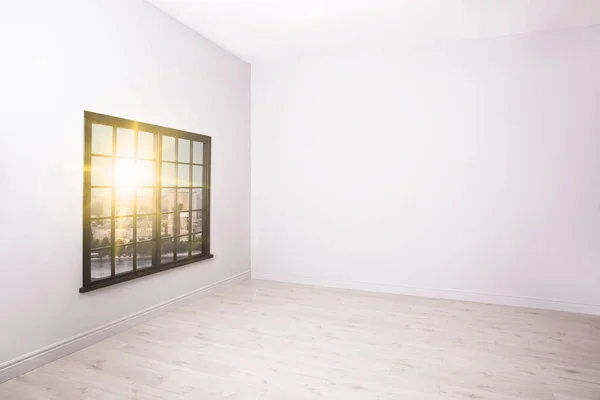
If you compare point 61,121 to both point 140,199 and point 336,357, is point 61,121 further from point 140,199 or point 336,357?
point 336,357

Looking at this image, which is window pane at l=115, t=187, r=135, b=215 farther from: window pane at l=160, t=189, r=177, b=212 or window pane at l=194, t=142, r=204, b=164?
window pane at l=194, t=142, r=204, b=164

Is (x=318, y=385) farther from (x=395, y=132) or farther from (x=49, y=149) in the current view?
(x=395, y=132)

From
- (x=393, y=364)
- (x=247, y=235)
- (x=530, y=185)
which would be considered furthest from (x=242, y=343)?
(x=530, y=185)

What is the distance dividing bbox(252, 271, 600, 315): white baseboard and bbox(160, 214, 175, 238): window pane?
176 centimetres

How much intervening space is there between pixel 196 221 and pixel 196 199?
258 mm

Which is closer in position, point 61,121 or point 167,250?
point 61,121

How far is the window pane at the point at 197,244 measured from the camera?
15.0 feet

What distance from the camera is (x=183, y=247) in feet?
14.4

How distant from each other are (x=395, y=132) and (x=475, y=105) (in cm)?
93

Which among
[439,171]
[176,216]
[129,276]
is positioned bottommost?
[129,276]

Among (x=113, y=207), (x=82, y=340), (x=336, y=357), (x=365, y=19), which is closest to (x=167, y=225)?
(x=113, y=207)

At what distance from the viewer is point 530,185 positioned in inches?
169

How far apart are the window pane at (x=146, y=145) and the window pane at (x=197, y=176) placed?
72cm

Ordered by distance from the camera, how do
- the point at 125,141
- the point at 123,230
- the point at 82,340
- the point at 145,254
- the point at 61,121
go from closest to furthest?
1. the point at 61,121
2. the point at 82,340
3. the point at 123,230
4. the point at 125,141
5. the point at 145,254
